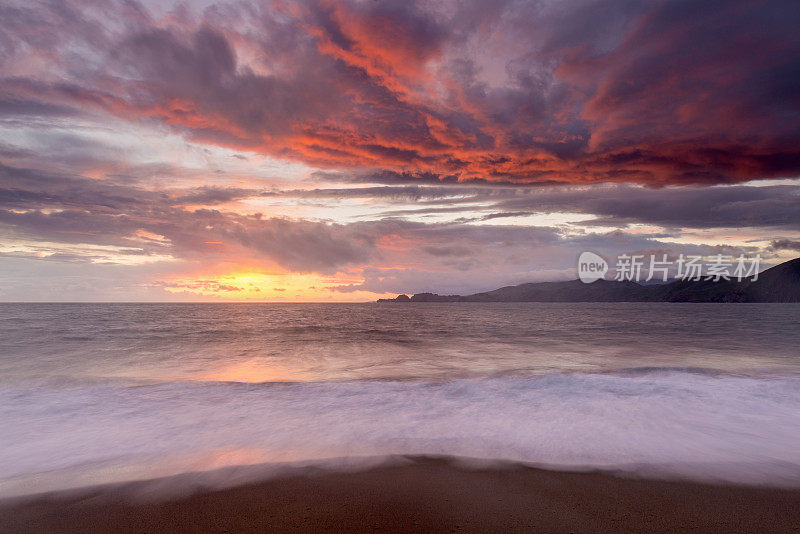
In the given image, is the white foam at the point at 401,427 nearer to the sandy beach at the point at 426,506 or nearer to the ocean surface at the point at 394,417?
the ocean surface at the point at 394,417

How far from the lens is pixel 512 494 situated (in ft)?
15.9

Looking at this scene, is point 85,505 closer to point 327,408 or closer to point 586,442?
point 327,408

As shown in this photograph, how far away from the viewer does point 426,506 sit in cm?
453

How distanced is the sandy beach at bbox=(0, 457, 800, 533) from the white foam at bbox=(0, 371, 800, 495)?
574 mm

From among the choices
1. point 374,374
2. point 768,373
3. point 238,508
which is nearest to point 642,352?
point 768,373

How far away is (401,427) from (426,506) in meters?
2.98

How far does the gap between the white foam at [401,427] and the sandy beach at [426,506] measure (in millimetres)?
574

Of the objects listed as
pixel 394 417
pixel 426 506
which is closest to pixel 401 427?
pixel 394 417

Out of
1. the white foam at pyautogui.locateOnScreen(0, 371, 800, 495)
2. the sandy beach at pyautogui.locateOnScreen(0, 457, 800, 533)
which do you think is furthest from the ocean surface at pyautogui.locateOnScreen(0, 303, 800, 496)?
the sandy beach at pyautogui.locateOnScreen(0, 457, 800, 533)

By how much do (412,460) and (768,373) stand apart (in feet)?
Answer: 48.8

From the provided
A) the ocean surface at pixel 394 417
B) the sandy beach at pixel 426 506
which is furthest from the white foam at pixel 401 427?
the sandy beach at pixel 426 506

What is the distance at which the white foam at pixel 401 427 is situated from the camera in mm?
5914

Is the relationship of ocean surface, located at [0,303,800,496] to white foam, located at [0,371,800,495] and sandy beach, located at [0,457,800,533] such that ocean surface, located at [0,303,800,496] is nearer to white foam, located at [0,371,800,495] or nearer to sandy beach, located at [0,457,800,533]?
white foam, located at [0,371,800,495]

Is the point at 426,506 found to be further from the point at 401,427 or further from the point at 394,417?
the point at 394,417
